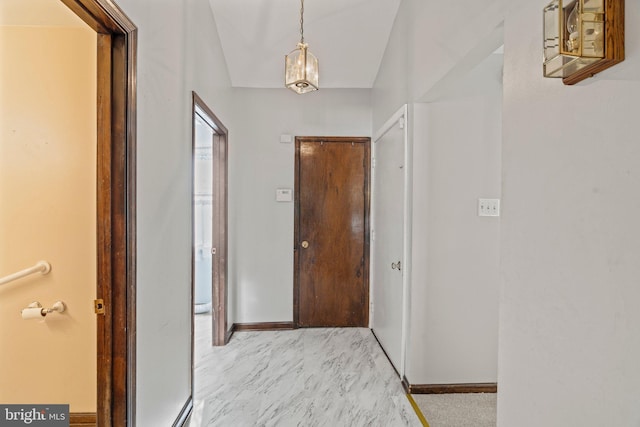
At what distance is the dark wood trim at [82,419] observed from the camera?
6.77ft

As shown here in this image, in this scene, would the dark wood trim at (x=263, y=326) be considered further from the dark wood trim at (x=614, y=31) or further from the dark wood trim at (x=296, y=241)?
the dark wood trim at (x=614, y=31)

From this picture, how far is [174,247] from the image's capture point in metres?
2.01

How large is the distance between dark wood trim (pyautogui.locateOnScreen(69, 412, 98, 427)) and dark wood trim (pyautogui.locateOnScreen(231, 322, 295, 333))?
1.69m

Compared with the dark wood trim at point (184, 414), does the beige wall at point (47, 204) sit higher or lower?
higher

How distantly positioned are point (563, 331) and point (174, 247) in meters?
1.87

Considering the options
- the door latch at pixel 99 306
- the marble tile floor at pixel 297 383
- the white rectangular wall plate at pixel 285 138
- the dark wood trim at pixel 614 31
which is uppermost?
the white rectangular wall plate at pixel 285 138

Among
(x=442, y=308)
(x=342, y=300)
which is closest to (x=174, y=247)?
(x=442, y=308)

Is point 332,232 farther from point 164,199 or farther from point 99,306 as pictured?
point 99,306

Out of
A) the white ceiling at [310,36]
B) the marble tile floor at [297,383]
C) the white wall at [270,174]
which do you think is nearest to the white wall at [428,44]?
the white ceiling at [310,36]

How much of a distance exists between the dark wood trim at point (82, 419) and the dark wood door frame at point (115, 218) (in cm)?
83

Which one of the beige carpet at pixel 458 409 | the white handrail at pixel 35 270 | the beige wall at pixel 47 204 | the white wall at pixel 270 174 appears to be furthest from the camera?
the white wall at pixel 270 174

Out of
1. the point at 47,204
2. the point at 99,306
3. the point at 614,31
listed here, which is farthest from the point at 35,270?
the point at 614,31

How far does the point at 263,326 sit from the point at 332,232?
4.17ft

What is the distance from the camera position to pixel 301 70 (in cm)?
201
